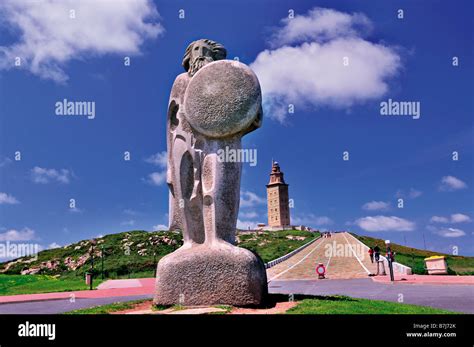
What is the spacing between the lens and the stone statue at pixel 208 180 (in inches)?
286

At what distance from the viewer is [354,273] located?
21359 millimetres

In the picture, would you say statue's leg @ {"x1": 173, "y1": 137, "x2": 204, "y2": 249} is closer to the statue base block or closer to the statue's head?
the statue base block

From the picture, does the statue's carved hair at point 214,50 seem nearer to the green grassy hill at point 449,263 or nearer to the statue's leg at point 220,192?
the statue's leg at point 220,192

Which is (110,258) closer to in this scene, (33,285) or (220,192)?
(33,285)

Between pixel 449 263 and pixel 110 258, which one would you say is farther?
pixel 110 258

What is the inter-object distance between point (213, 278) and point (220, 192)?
1461 mm

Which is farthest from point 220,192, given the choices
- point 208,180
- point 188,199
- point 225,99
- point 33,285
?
point 33,285

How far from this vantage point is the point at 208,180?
7.91 meters

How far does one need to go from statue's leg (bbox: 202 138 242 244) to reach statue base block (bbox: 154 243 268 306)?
0.36m

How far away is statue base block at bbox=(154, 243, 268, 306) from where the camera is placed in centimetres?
717

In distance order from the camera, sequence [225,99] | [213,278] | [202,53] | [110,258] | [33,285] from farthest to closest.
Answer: [110,258]
[33,285]
[202,53]
[225,99]
[213,278]

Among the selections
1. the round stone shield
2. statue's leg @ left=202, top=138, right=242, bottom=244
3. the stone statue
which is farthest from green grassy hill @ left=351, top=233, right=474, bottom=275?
the round stone shield
